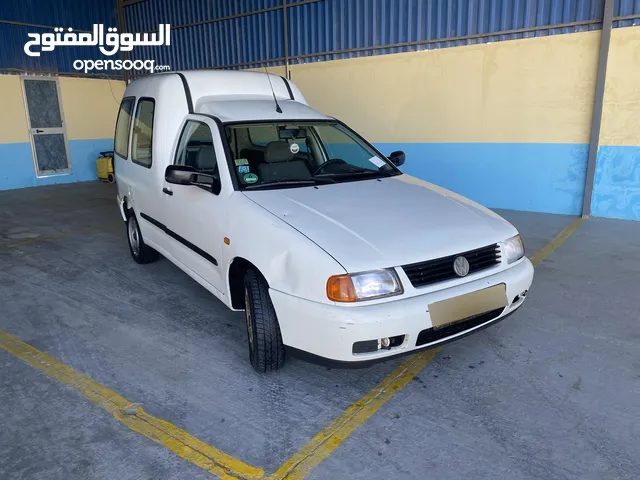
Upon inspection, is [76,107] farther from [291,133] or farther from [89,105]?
[291,133]

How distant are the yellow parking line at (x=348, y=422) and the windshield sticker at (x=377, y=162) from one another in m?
1.49

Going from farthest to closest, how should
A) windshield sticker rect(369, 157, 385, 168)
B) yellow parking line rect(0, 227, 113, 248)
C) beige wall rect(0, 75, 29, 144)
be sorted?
beige wall rect(0, 75, 29, 144) < yellow parking line rect(0, 227, 113, 248) < windshield sticker rect(369, 157, 385, 168)

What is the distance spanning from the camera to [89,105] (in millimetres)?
12203

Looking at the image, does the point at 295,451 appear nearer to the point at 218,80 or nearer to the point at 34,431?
the point at 34,431

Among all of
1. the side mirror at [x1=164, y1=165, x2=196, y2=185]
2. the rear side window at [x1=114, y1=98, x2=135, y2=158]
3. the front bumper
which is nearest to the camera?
the front bumper

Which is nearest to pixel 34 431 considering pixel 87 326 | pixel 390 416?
pixel 87 326

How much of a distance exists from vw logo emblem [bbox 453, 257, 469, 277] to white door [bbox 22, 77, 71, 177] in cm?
1154

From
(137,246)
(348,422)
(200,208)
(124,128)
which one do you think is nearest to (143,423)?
(348,422)

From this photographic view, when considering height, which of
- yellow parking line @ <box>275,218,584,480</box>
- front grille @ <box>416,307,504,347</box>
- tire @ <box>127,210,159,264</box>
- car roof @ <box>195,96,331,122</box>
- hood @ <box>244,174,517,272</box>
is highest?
car roof @ <box>195,96,331,122</box>

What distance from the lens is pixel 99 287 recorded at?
4.51 metres

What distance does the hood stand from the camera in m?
2.42

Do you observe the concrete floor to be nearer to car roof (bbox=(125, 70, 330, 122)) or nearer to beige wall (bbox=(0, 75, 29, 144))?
car roof (bbox=(125, 70, 330, 122))

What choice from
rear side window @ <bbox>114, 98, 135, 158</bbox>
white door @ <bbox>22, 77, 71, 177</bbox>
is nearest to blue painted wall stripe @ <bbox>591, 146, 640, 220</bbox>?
rear side window @ <bbox>114, 98, 135, 158</bbox>

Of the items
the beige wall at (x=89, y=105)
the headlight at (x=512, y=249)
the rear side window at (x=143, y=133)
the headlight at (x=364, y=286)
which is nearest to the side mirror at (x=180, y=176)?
the rear side window at (x=143, y=133)
